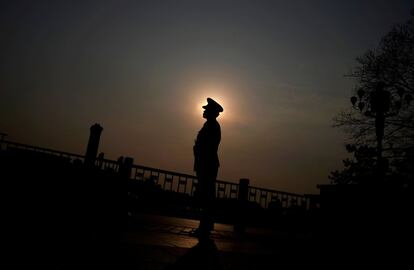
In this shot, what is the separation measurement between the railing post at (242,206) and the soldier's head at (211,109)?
5.11 meters

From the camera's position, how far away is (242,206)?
1002 cm

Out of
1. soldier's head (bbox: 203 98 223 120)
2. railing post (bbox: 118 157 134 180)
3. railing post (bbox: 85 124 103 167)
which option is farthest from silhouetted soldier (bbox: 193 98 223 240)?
railing post (bbox: 85 124 103 167)

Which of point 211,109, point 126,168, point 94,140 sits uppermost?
point 94,140

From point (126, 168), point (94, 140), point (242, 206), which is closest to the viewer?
point (126, 168)

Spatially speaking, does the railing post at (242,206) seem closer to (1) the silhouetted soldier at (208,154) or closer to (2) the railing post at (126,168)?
(2) the railing post at (126,168)

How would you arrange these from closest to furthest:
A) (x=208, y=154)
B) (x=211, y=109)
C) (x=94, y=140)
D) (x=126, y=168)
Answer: (x=208, y=154)
(x=211, y=109)
(x=126, y=168)
(x=94, y=140)

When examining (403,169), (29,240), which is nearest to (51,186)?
(29,240)

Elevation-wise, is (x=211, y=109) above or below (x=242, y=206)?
above

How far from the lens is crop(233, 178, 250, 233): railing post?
29.8ft

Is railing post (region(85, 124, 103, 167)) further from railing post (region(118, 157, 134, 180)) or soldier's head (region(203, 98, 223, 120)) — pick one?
soldier's head (region(203, 98, 223, 120))

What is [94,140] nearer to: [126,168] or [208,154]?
[126,168]

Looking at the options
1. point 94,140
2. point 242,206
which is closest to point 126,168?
point 242,206

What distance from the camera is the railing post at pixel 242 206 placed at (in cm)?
908

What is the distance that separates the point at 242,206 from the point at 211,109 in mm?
5884
